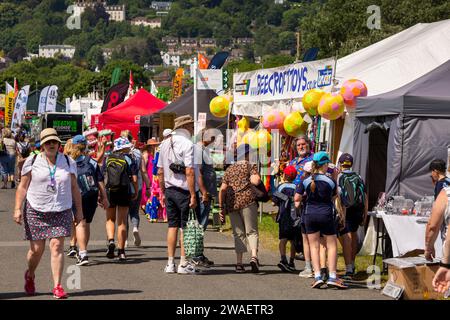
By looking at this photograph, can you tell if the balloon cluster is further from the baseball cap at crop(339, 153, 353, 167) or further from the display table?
the display table

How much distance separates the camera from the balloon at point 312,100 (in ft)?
57.3

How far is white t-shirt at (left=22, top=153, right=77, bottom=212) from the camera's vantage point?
420 inches

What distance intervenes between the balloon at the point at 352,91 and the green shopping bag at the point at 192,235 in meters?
4.53

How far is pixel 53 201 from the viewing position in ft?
35.1

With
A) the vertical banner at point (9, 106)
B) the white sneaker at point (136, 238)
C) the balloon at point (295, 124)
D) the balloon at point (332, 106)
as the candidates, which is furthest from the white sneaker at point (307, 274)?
the vertical banner at point (9, 106)

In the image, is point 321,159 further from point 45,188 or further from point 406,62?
point 406,62

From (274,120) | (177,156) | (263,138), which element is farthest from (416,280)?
(274,120)

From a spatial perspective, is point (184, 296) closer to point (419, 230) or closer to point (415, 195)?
point (419, 230)

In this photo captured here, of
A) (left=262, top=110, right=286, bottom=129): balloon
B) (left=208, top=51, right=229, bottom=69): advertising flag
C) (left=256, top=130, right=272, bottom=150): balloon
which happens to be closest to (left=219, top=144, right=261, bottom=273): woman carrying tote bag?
(left=256, top=130, right=272, bottom=150): balloon

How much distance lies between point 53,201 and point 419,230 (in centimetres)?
435

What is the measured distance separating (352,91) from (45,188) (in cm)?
696

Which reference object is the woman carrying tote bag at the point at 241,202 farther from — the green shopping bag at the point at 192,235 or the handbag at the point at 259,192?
the green shopping bag at the point at 192,235

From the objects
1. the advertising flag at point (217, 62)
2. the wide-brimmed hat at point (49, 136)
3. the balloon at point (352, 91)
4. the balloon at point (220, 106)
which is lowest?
the wide-brimmed hat at point (49, 136)

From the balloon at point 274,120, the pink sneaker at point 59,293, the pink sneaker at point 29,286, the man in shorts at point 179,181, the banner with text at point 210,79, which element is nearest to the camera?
the pink sneaker at point 59,293
